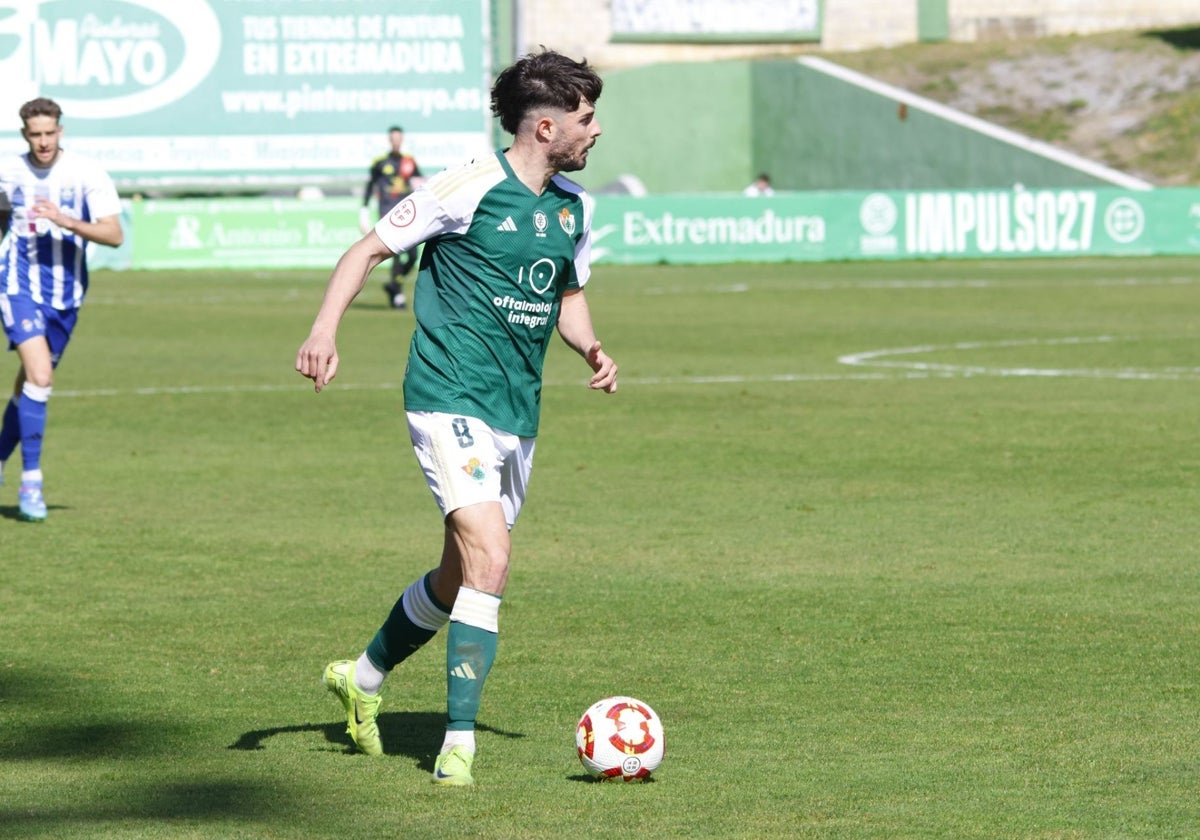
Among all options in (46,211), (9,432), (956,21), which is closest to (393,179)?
(9,432)

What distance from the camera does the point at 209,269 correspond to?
36906 mm

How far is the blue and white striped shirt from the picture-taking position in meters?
11.0

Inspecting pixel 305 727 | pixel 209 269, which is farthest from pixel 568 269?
pixel 209 269

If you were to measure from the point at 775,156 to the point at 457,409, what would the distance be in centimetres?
5368

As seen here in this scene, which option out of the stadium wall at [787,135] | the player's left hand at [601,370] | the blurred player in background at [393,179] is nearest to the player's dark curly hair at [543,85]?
the player's left hand at [601,370]

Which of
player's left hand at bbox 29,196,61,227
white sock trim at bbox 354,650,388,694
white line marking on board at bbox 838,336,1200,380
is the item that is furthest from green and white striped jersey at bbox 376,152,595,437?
white line marking on board at bbox 838,336,1200,380

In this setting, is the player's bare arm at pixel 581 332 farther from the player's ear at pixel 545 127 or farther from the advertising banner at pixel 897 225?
the advertising banner at pixel 897 225

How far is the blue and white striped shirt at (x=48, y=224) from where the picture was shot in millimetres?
11039

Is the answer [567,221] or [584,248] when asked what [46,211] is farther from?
[567,221]

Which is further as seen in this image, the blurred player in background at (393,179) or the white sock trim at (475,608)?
the blurred player in background at (393,179)

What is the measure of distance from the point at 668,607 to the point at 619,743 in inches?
110

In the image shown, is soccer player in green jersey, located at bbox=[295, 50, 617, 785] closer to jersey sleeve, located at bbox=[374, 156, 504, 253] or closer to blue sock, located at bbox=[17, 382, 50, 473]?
jersey sleeve, located at bbox=[374, 156, 504, 253]

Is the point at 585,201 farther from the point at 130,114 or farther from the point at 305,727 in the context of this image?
the point at 130,114

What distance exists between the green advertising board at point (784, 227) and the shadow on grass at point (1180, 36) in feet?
70.8
